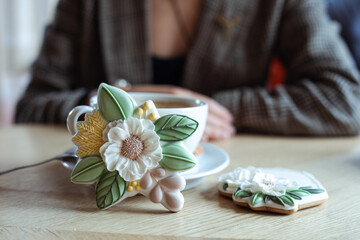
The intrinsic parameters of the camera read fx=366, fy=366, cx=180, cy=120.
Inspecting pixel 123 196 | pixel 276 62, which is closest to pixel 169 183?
pixel 123 196

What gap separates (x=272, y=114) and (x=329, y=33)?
0.29 m

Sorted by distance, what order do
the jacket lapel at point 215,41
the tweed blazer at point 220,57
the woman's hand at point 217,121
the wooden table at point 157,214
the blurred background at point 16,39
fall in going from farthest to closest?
the blurred background at point 16,39, the jacket lapel at point 215,41, the tweed blazer at point 220,57, the woman's hand at point 217,121, the wooden table at point 157,214

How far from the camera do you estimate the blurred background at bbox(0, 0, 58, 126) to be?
1.94 m

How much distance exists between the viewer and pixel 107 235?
0.96 ft

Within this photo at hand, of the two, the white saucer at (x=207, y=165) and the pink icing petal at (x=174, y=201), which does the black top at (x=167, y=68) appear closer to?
the white saucer at (x=207, y=165)

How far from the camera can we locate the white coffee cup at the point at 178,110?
14.4 inches

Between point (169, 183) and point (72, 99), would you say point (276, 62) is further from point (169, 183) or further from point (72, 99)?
point (169, 183)

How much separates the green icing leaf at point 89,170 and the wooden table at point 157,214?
0.03 meters

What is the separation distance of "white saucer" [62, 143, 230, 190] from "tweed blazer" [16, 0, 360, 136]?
1.05 ft

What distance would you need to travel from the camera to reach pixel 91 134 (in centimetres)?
35

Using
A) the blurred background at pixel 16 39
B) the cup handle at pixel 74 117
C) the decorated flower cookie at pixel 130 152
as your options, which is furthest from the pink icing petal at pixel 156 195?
the blurred background at pixel 16 39

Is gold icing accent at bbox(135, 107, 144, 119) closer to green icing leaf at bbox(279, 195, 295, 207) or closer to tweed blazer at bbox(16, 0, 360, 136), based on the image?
green icing leaf at bbox(279, 195, 295, 207)

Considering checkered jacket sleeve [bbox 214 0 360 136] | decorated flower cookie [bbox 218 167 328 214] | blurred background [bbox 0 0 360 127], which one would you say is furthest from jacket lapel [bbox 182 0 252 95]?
blurred background [bbox 0 0 360 127]

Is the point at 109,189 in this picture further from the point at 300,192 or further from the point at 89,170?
the point at 300,192
